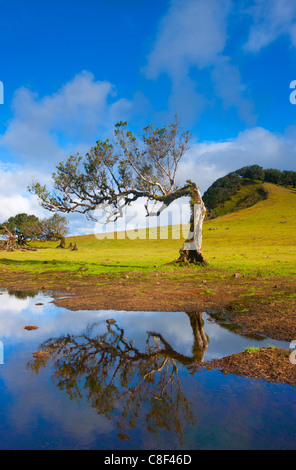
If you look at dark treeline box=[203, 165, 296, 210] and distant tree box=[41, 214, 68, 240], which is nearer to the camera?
distant tree box=[41, 214, 68, 240]

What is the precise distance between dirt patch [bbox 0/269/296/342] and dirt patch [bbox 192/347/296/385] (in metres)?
1.92

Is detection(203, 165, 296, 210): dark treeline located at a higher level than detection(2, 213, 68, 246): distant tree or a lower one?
higher

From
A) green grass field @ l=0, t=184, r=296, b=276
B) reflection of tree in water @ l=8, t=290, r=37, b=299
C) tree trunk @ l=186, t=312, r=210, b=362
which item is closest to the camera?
tree trunk @ l=186, t=312, r=210, b=362

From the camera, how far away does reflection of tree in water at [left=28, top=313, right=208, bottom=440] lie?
565 centimetres

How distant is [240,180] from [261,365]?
16520 cm

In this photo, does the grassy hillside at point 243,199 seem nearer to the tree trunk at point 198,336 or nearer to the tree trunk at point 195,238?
the tree trunk at point 195,238

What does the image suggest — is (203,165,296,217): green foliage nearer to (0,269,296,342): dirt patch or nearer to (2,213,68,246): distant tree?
(2,213,68,246): distant tree

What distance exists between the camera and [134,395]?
632 cm

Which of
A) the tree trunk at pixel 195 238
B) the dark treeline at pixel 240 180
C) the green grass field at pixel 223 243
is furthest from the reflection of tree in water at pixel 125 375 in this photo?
the dark treeline at pixel 240 180

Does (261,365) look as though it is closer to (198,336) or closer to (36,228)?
(198,336)

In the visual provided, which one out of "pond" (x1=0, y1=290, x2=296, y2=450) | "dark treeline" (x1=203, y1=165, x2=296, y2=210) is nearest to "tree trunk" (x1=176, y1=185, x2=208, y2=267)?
"pond" (x1=0, y1=290, x2=296, y2=450)

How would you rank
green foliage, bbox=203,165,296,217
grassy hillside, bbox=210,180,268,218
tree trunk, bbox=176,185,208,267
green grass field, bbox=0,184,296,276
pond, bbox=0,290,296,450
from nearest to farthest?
pond, bbox=0,290,296,450 → tree trunk, bbox=176,185,208,267 → green grass field, bbox=0,184,296,276 → grassy hillside, bbox=210,180,268,218 → green foliage, bbox=203,165,296,217

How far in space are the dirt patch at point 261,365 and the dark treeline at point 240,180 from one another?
486 ft

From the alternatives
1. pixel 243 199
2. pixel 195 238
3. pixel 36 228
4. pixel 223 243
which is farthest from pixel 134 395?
pixel 243 199
